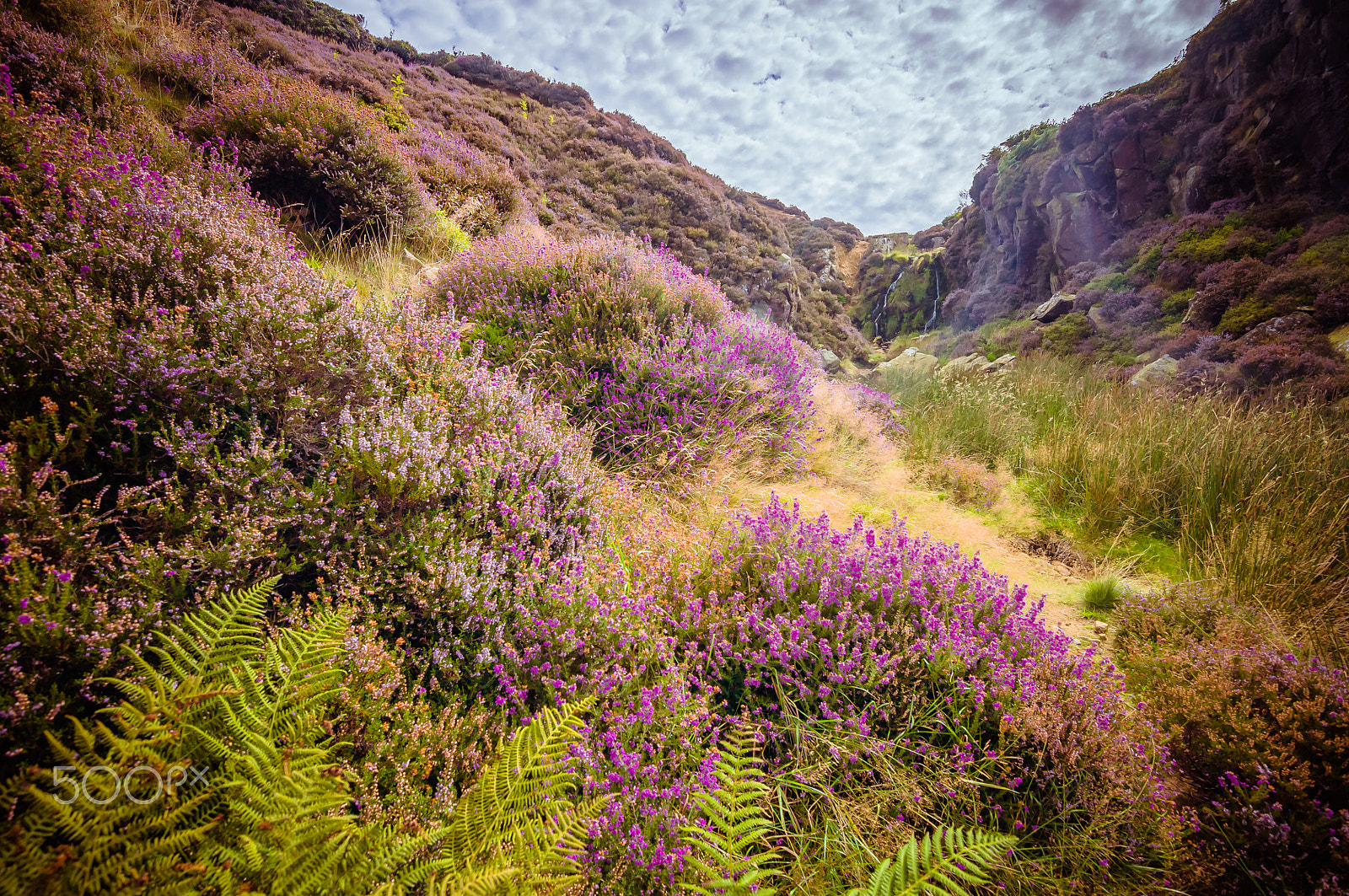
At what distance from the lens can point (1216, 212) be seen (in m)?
11.3

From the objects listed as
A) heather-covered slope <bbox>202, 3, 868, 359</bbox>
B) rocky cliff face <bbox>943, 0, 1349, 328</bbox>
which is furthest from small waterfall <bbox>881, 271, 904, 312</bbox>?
heather-covered slope <bbox>202, 3, 868, 359</bbox>

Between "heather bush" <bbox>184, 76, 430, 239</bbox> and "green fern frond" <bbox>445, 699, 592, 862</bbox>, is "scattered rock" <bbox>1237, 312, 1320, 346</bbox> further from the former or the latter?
"heather bush" <bbox>184, 76, 430, 239</bbox>

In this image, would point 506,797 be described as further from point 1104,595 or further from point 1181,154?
point 1181,154

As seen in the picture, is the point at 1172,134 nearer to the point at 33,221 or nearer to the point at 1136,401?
the point at 1136,401

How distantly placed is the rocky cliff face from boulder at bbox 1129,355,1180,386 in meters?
5.18

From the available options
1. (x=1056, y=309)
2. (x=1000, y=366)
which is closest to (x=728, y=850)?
(x=1000, y=366)

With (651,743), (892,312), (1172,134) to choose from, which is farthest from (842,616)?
(892,312)

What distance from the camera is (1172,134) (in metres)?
14.3

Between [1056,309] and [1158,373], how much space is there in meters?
8.31

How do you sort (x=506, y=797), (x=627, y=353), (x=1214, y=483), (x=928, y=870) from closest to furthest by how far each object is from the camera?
(x=506, y=797) → (x=928, y=870) → (x=1214, y=483) → (x=627, y=353)

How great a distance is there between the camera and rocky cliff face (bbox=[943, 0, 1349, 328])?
9.50 meters

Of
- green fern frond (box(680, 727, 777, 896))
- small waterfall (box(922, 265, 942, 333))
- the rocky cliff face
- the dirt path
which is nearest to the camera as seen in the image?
green fern frond (box(680, 727, 777, 896))

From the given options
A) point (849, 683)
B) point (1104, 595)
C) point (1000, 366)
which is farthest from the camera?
point (1000, 366)

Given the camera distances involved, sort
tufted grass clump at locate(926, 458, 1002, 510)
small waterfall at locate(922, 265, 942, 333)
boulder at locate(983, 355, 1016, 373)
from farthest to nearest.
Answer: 1. small waterfall at locate(922, 265, 942, 333)
2. boulder at locate(983, 355, 1016, 373)
3. tufted grass clump at locate(926, 458, 1002, 510)
